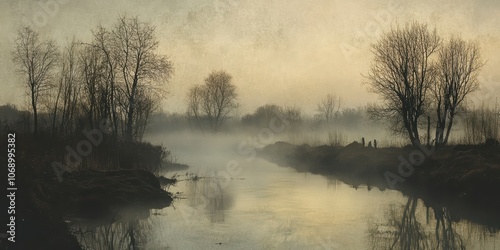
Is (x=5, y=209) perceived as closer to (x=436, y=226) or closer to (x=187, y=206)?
(x=187, y=206)

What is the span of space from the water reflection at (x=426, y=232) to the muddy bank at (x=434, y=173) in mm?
946

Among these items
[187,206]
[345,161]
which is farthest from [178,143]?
[187,206]

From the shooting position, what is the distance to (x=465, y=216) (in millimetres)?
16516

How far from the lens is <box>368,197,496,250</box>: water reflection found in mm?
12250

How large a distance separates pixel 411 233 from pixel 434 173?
30.9 feet

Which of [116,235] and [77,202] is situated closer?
[116,235]

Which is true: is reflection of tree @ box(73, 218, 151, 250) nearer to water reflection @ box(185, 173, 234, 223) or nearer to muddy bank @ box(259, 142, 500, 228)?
water reflection @ box(185, 173, 234, 223)

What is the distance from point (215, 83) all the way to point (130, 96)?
123ft

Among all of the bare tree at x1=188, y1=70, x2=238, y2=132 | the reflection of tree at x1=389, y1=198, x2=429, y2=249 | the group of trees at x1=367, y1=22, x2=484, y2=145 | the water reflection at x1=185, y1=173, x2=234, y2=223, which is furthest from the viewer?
the bare tree at x1=188, y1=70, x2=238, y2=132

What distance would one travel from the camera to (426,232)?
14.0 metres

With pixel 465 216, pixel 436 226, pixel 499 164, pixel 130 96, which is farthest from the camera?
pixel 130 96

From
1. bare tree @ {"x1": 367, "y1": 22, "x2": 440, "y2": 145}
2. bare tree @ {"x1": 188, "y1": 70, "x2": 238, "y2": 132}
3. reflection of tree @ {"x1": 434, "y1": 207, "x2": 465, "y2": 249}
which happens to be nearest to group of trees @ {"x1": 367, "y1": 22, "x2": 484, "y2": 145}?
bare tree @ {"x1": 367, "y1": 22, "x2": 440, "y2": 145}

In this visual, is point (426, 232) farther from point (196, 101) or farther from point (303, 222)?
point (196, 101)

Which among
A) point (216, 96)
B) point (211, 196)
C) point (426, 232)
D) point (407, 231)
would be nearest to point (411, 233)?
point (407, 231)
